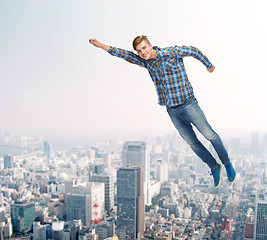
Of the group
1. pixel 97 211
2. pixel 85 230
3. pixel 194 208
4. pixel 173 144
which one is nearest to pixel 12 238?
pixel 85 230

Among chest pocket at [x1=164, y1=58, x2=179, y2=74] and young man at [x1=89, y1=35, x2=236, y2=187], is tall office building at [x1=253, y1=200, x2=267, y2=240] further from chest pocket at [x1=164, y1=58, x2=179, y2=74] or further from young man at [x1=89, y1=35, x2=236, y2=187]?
chest pocket at [x1=164, y1=58, x2=179, y2=74]

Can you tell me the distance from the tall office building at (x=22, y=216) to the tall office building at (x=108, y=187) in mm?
1477

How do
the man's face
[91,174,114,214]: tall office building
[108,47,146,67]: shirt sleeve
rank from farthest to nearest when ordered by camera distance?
[91,174,114,214]: tall office building < [108,47,146,67]: shirt sleeve < the man's face

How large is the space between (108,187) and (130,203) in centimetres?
126

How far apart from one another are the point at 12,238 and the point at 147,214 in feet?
7.99

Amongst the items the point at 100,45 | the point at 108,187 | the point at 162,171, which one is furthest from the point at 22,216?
the point at 100,45

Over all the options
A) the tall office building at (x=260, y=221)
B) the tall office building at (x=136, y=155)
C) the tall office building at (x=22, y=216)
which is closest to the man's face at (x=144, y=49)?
the tall office building at (x=260, y=221)

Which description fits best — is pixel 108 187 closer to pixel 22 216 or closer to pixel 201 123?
pixel 22 216

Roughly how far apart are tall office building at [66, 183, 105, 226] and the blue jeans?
17.9ft

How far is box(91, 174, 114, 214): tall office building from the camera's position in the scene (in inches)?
280

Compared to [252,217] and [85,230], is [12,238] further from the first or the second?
[252,217]

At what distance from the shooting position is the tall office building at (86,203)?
21.7ft

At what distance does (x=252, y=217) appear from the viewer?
5.52 meters

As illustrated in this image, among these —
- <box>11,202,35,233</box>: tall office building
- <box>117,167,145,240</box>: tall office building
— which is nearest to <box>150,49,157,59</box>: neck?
<box>117,167,145,240</box>: tall office building
